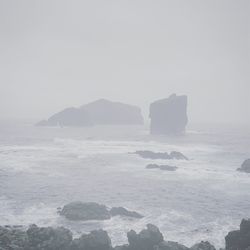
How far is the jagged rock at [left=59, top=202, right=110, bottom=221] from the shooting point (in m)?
36.4

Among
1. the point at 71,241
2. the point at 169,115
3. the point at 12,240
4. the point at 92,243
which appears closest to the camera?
the point at 12,240

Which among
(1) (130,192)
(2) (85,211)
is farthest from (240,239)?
(1) (130,192)

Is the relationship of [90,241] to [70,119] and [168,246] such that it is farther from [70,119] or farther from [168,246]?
[70,119]

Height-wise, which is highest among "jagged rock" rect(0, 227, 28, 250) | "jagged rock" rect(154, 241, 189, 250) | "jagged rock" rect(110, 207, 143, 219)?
"jagged rock" rect(0, 227, 28, 250)

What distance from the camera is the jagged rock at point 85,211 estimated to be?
36.4 metres

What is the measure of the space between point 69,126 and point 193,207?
6187 inches

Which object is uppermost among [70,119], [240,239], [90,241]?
[70,119]

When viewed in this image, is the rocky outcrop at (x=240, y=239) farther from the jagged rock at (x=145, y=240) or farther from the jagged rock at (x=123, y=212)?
the jagged rock at (x=123, y=212)

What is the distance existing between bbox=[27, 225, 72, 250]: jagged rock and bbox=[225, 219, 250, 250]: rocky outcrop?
12177 mm

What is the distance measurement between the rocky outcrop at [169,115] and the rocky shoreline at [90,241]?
114 meters

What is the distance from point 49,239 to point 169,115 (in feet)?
383

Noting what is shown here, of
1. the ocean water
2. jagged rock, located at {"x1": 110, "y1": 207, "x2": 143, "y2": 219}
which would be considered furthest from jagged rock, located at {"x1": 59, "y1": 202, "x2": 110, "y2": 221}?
the ocean water

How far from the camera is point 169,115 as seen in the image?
14100 cm

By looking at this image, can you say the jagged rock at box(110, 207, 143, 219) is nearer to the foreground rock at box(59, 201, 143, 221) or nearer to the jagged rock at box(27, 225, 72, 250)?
the foreground rock at box(59, 201, 143, 221)
